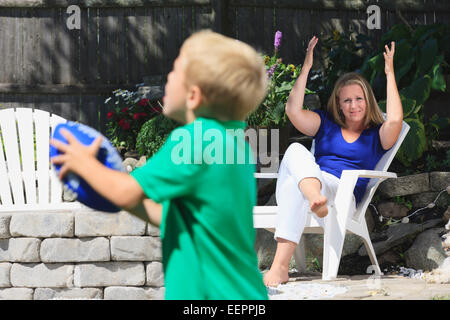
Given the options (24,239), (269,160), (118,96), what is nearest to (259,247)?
(269,160)

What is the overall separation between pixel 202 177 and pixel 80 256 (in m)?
2.59

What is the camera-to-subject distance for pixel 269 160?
5.02 m

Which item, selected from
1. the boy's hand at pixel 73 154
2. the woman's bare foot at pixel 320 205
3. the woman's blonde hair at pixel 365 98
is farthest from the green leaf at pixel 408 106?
the boy's hand at pixel 73 154

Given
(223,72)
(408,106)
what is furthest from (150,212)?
(408,106)

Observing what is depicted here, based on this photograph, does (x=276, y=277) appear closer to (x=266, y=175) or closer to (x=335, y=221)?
(x=335, y=221)

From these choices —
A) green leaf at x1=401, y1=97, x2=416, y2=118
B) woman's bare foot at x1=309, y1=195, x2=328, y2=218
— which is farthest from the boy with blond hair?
green leaf at x1=401, y1=97, x2=416, y2=118

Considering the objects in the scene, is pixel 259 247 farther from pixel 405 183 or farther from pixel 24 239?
pixel 24 239

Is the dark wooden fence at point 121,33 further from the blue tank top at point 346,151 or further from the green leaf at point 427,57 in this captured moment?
the blue tank top at point 346,151

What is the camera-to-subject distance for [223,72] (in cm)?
140

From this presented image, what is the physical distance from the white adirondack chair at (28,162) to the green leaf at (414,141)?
2463mm

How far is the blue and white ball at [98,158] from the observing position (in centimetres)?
147

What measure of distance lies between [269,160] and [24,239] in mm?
1971

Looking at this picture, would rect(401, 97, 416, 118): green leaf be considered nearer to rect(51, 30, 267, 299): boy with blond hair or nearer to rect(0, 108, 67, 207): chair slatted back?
rect(0, 108, 67, 207): chair slatted back

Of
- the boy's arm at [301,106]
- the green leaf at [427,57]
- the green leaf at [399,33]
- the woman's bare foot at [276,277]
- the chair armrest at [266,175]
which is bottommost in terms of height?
the woman's bare foot at [276,277]
